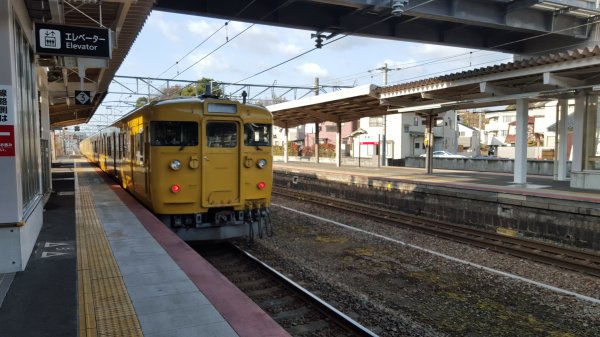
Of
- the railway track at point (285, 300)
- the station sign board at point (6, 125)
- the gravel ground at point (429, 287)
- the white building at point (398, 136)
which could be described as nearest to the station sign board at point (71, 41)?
the station sign board at point (6, 125)

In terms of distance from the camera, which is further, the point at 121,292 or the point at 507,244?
the point at 507,244

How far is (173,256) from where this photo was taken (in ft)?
20.5

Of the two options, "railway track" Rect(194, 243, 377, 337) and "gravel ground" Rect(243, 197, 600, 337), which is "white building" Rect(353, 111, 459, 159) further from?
"railway track" Rect(194, 243, 377, 337)

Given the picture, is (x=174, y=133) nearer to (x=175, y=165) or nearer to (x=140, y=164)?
(x=175, y=165)

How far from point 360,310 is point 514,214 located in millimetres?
7870

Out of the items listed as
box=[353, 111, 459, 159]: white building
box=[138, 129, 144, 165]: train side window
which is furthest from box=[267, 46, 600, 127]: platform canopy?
box=[353, 111, 459, 159]: white building

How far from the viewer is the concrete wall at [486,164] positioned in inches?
894

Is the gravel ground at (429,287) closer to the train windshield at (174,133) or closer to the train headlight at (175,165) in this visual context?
the train headlight at (175,165)

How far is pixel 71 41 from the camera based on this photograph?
6840 millimetres

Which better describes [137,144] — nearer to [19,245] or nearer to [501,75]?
[19,245]

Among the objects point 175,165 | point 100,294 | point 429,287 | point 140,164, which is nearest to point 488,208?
point 429,287

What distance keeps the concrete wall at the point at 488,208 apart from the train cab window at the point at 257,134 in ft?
24.0

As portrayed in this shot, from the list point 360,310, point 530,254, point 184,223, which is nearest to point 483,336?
point 360,310

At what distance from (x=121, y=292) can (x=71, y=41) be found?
13.6ft
